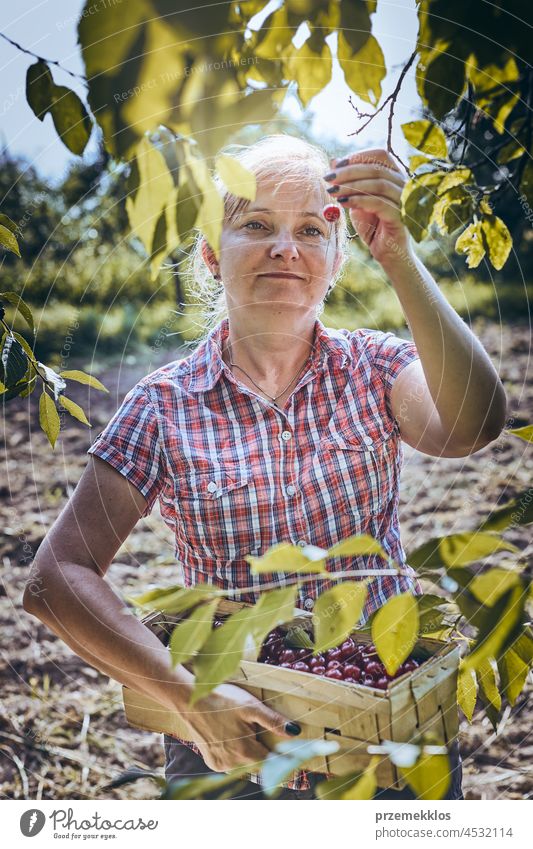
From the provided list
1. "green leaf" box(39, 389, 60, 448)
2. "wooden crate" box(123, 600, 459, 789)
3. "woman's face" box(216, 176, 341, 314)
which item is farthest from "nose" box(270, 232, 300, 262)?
"wooden crate" box(123, 600, 459, 789)

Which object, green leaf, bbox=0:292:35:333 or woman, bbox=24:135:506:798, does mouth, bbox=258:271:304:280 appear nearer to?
woman, bbox=24:135:506:798

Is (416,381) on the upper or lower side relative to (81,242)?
lower

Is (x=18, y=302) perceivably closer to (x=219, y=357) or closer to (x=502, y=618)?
(x=219, y=357)

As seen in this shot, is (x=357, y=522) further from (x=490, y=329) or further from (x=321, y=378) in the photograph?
(x=490, y=329)

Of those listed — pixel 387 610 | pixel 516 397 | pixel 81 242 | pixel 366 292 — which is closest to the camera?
pixel 387 610

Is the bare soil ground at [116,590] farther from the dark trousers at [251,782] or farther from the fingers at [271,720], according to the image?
the fingers at [271,720]

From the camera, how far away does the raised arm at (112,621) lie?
0.56m

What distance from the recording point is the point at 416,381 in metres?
0.65

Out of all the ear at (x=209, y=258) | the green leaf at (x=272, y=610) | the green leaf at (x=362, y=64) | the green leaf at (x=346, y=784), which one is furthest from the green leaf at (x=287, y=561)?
the ear at (x=209, y=258)

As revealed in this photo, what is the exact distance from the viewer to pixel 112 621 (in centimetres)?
60

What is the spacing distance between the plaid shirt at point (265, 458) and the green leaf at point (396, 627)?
279 mm

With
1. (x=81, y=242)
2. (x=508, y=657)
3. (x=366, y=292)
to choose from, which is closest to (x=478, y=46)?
(x=508, y=657)

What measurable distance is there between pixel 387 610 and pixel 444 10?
0.36 m
